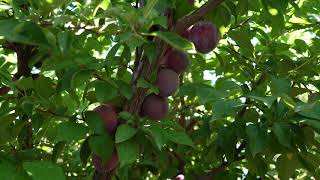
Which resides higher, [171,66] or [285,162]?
[171,66]

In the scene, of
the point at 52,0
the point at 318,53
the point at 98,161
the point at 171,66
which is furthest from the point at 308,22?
the point at 52,0

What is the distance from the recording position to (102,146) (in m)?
1.27

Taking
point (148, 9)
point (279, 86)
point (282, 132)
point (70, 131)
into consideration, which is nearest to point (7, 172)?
point (70, 131)

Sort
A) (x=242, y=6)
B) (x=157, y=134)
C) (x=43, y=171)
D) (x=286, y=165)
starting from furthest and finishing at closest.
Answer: (x=286, y=165), (x=242, y=6), (x=157, y=134), (x=43, y=171)

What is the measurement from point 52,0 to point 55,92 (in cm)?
44

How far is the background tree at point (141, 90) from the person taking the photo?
1107 millimetres

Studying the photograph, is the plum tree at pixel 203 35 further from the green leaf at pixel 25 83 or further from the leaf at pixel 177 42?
the green leaf at pixel 25 83

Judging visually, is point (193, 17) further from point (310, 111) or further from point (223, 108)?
point (310, 111)

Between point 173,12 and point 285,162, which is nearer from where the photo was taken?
point 173,12

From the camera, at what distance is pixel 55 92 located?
1.45m

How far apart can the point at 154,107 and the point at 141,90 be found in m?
0.06

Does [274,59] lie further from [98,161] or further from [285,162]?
[98,161]

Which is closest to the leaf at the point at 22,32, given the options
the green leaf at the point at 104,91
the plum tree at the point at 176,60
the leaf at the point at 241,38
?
the green leaf at the point at 104,91

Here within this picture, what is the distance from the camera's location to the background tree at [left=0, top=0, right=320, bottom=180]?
3.63 ft
